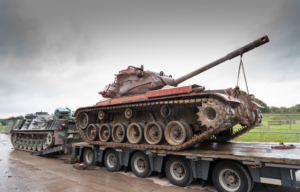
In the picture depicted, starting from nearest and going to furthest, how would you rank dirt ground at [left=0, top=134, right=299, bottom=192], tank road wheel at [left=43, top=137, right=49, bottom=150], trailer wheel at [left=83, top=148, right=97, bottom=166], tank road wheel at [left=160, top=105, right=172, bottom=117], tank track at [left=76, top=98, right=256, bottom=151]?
tank track at [left=76, top=98, right=256, bottom=151], dirt ground at [left=0, top=134, right=299, bottom=192], tank road wheel at [left=160, top=105, right=172, bottom=117], trailer wheel at [left=83, top=148, right=97, bottom=166], tank road wheel at [left=43, top=137, right=49, bottom=150]

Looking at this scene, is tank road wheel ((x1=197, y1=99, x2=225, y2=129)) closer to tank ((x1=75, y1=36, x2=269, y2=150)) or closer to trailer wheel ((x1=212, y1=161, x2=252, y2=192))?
tank ((x1=75, y1=36, x2=269, y2=150))

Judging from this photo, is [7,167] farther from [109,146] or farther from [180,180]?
[180,180]

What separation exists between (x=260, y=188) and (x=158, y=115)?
14.6 ft

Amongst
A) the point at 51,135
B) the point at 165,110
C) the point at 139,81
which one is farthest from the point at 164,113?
the point at 51,135

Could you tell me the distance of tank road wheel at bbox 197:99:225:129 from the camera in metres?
6.28

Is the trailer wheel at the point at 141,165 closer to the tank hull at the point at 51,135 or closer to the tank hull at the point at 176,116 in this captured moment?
the tank hull at the point at 176,116

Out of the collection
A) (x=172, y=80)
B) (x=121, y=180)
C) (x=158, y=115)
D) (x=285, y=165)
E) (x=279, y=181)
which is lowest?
(x=121, y=180)

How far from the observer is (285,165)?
505cm

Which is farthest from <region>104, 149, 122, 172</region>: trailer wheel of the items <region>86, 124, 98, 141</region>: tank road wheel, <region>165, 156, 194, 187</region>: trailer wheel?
<region>165, 156, 194, 187</region>: trailer wheel

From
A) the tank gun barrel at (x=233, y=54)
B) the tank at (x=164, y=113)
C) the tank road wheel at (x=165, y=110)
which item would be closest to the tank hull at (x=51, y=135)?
the tank at (x=164, y=113)

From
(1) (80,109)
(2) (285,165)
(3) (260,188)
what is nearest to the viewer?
(2) (285,165)

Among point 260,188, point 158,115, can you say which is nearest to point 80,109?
point 158,115

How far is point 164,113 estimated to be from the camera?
8.10m

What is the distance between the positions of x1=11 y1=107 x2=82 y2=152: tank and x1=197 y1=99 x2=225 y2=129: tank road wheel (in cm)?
1058
